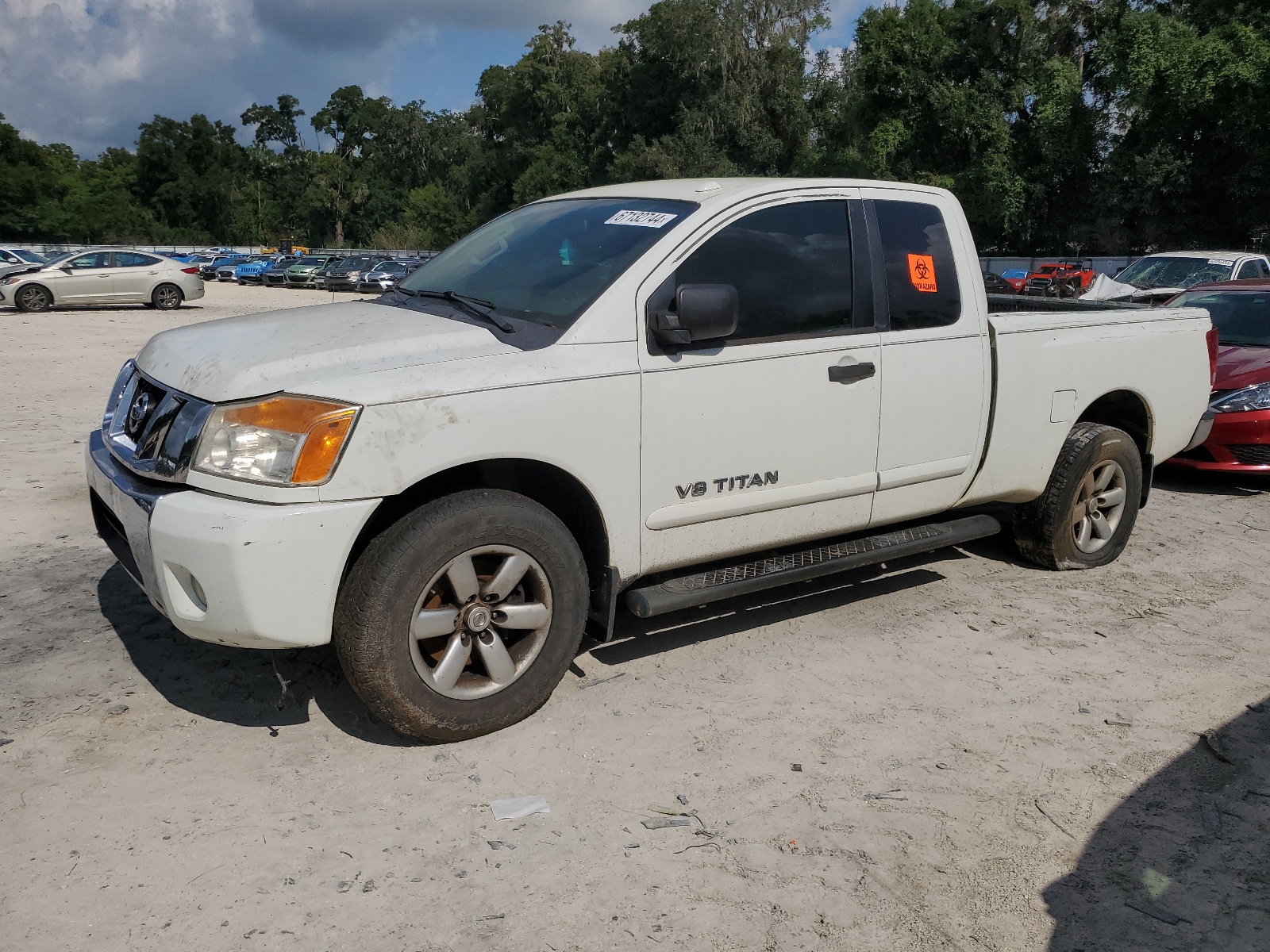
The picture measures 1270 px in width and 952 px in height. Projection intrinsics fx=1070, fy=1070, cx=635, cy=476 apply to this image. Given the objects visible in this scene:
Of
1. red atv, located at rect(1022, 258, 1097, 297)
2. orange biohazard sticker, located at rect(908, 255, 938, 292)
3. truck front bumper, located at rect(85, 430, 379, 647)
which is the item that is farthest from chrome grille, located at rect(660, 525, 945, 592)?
red atv, located at rect(1022, 258, 1097, 297)

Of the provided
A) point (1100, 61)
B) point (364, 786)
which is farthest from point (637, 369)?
point (1100, 61)

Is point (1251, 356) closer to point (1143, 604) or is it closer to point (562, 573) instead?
point (1143, 604)

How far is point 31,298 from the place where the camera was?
82.0 ft

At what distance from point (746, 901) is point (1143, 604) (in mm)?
3313

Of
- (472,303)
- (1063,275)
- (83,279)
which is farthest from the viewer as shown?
(1063,275)

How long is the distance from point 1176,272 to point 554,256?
12.4m

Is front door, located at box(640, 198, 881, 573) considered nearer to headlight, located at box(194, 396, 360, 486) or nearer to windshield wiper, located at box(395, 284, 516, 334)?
windshield wiper, located at box(395, 284, 516, 334)

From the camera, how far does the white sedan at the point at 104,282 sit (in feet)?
82.0

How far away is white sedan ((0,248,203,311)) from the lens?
2500 centimetres

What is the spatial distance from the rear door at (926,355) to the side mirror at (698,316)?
97cm

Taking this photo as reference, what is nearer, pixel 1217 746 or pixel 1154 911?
pixel 1154 911

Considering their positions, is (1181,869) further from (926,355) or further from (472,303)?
(472,303)

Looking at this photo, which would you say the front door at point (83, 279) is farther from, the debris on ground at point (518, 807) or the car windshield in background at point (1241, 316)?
the debris on ground at point (518, 807)

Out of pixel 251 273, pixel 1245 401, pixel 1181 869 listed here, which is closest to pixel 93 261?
pixel 251 273
